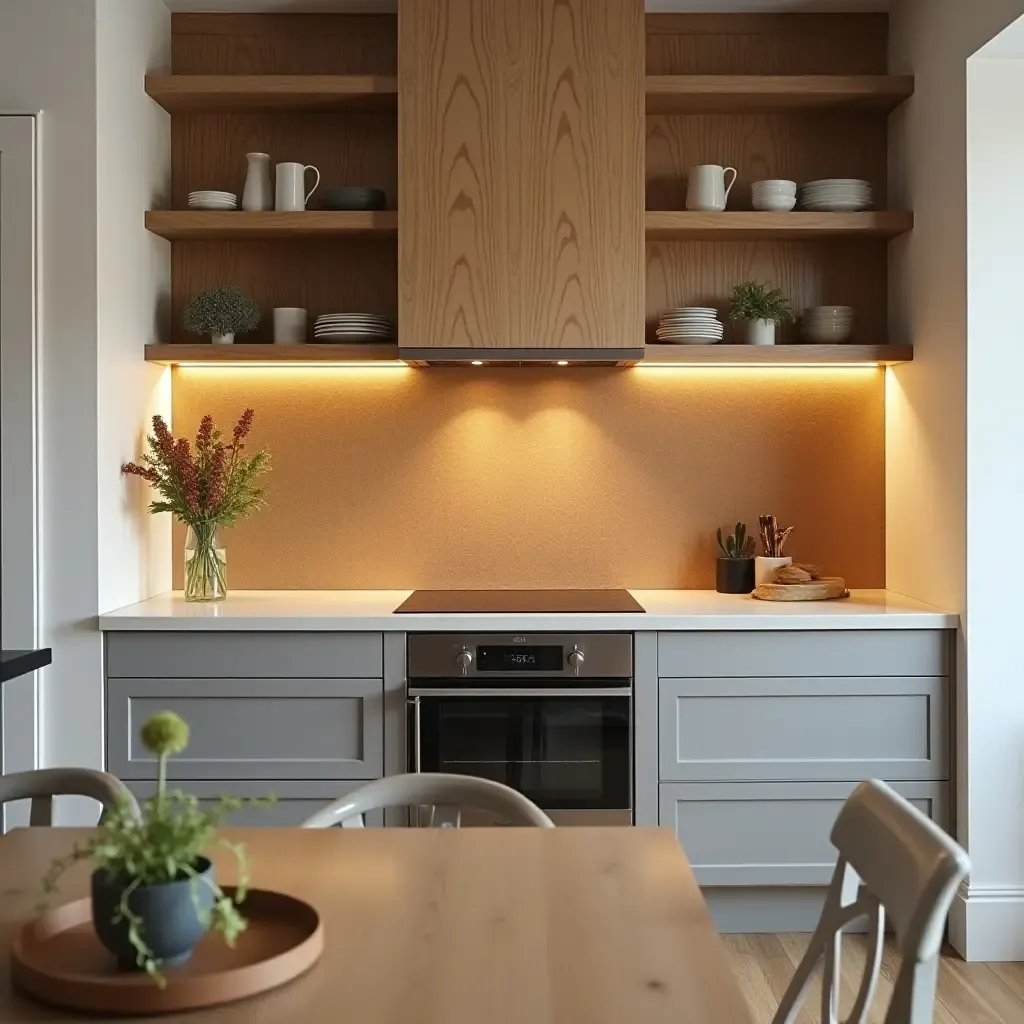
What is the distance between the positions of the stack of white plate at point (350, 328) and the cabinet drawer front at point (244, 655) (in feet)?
3.01

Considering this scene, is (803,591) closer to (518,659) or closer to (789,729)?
(789,729)

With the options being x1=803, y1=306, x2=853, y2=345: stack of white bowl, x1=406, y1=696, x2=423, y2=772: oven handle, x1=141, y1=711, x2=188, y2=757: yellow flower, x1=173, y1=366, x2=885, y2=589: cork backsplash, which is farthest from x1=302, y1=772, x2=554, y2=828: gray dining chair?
x1=803, y1=306, x2=853, y2=345: stack of white bowl

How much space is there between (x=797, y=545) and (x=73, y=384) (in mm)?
2188

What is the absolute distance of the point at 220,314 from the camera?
12.0 feet

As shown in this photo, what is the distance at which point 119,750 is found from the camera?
3273mm

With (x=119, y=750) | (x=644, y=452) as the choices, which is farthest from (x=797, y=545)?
(x=119, y=750)

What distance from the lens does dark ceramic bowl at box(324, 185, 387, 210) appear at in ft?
12.0

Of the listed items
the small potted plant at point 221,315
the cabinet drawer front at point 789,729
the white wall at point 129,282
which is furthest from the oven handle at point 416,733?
the small potted plant at point 221,315

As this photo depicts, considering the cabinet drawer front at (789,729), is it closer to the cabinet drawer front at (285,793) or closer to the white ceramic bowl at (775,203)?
the cabinet drawer front at (285,793)

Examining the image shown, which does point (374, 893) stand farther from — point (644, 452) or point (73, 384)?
point (644, 452)

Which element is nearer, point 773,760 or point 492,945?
point 492,945

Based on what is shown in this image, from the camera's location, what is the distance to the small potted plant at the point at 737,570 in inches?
149

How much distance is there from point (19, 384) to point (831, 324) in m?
2.28

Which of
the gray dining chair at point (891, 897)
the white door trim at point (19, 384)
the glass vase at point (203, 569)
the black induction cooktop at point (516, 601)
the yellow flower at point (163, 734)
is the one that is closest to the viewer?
the yellow flower at point (163, 734)
